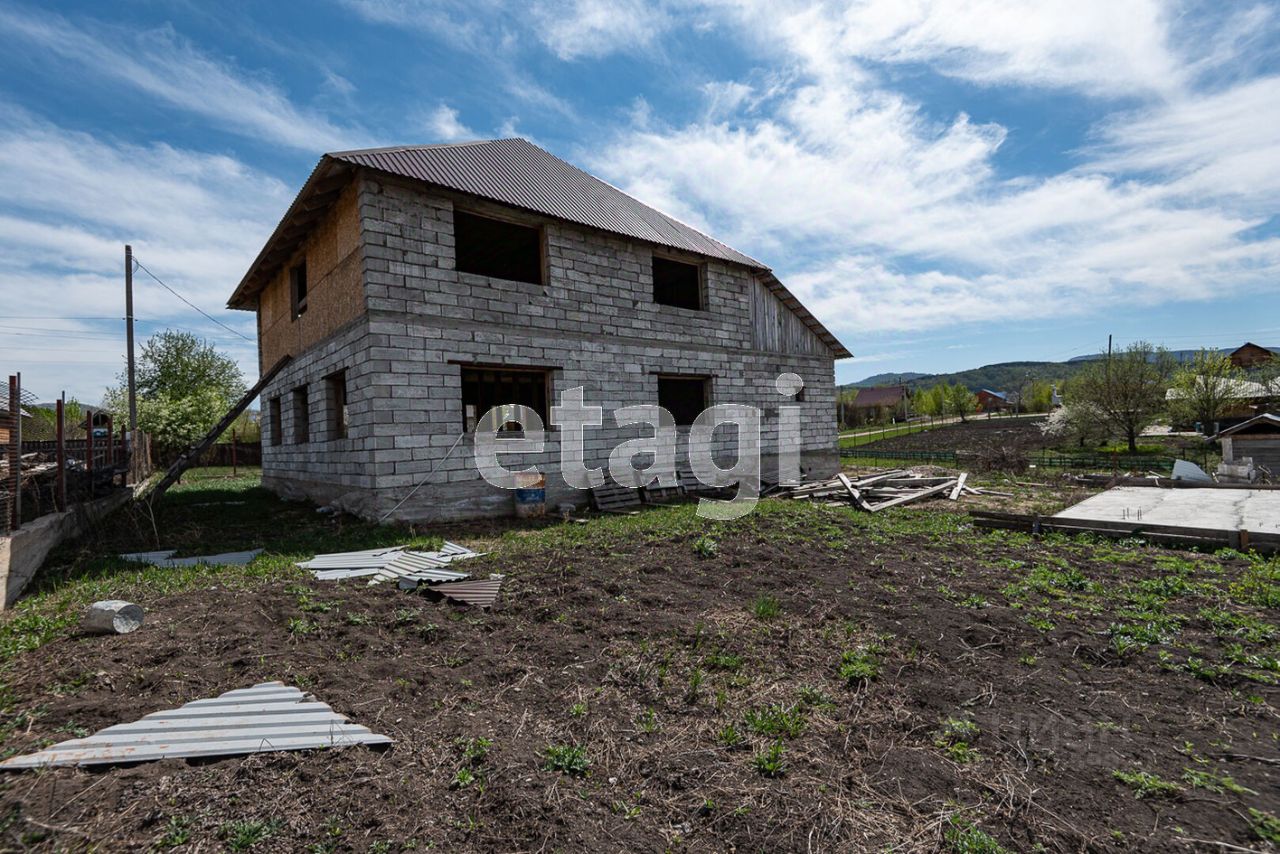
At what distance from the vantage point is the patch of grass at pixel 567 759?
2848mm

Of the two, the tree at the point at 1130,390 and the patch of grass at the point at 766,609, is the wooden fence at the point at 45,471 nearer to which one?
the patch of grass at the point at 766,609

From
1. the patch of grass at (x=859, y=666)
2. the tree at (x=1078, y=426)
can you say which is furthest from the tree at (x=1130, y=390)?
the patch of grass at (x=859, y=666)

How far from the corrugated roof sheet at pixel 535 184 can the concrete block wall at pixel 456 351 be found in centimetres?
37

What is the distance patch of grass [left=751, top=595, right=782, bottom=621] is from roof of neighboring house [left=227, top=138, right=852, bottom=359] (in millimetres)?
8290

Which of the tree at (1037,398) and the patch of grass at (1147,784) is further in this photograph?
the tree at (1037,398)

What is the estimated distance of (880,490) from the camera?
13.2 meters

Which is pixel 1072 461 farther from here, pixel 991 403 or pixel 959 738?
pixel 991 403

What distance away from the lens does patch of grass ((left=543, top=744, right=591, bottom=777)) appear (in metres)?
2.85

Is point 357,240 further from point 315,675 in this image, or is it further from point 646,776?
point 646,776

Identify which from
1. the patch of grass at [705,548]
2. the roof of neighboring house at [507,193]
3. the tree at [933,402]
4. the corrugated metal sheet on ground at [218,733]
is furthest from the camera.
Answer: the tree at [933,402]

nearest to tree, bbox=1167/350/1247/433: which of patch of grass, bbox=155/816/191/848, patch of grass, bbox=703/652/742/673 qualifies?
patch of grass, bbox=703/652/742/673

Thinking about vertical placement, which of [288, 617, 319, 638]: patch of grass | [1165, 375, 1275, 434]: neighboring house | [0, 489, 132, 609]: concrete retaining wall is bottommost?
[288, 617, 319, 638]: patch of grass

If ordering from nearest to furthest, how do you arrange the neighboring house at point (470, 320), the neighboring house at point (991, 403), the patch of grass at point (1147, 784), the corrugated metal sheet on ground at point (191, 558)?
the patch of grass at point (1147, 784), the corrugated metal sheet on ground at point (191, 558), the neighboring house at point (470, 320), the neighboring house at point (991, 403)

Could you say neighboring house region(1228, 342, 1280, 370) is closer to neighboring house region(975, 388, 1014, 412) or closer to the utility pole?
neighboring house region(975, 388, 1014, 412)
